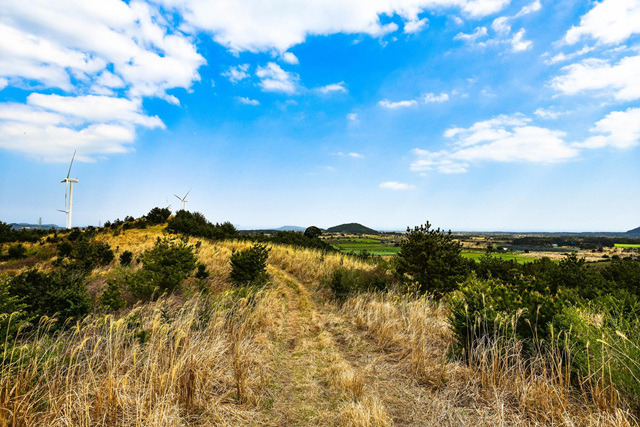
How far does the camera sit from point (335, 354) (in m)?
6.52

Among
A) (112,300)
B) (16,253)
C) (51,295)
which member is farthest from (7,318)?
(16,253)

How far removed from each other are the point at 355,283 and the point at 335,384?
655cm

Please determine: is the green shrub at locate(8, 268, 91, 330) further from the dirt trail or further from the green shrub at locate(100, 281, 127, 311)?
the dirt trail

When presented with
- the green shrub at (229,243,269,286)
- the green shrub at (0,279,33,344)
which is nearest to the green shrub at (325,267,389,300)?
the green shrub at (229,243,269,286)

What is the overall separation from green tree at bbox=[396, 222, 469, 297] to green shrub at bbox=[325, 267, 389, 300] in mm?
1050

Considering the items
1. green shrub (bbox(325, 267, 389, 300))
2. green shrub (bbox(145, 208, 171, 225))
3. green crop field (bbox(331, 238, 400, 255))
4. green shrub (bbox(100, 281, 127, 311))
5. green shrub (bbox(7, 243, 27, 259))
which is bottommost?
green crop field (bbox(331, 238, 400, 255))

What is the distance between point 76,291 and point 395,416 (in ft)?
25.7

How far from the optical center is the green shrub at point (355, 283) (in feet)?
36.7

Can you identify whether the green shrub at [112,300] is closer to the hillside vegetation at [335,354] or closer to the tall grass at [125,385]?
the hillside vegetation at [335,354]

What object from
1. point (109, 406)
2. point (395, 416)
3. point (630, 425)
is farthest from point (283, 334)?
point (630, 425)

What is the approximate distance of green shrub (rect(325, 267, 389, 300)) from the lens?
1120 centimetres

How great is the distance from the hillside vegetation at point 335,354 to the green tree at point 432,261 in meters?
0.05

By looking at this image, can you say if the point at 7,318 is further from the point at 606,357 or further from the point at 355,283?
the point at 355,283

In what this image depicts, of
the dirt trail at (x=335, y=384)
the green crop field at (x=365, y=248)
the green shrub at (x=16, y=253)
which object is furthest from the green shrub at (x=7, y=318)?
the green crop field at (x=365, y=248)
